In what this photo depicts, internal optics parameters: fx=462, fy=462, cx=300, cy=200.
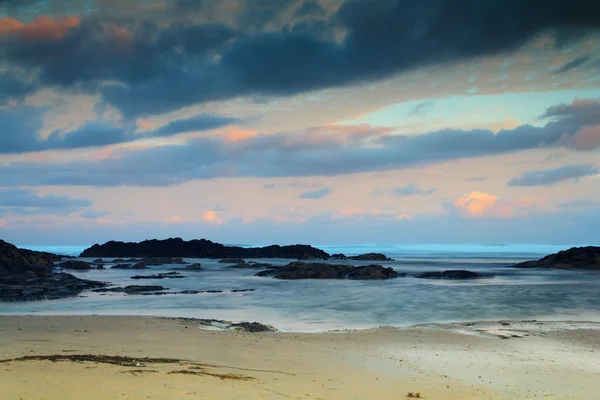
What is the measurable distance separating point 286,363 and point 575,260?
93.7 metres

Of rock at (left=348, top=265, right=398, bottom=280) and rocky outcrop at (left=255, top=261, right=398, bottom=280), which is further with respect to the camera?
rocky outcrop at (left=255, top=261, right=398, bottom=280)

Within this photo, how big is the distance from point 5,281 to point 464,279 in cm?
5887

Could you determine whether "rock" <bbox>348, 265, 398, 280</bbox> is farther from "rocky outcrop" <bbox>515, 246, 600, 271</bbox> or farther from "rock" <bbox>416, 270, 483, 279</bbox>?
"rocky outcrop" <bbox>515, 246, 600, 271</bbox>

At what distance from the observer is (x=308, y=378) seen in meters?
12.8

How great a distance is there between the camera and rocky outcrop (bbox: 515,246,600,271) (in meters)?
87.0

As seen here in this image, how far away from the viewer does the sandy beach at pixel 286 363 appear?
10906 millimetres

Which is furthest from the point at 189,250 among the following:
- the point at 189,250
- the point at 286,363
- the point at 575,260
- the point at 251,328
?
the point at 286,363

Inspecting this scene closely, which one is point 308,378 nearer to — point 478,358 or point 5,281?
point 478,358

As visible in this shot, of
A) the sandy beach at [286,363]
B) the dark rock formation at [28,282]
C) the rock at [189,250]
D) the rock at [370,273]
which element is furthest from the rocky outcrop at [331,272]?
the rock at [189,250]

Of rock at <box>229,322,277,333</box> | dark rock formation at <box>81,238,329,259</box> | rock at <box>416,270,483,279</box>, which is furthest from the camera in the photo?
dark rock formation at <box>81,238,329,259</box>

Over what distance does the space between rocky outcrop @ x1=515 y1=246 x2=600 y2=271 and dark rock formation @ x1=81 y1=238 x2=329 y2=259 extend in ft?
288

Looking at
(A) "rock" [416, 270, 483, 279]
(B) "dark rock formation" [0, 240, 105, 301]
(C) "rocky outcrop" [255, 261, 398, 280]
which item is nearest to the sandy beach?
(B) "dark rock formation" [0, 240, 105, 301]

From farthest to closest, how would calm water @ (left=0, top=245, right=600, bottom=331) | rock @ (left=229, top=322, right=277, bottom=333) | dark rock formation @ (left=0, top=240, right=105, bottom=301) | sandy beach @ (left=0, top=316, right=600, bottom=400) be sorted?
1. dark rock formation @ (left=0, top=240, right=105, bottom=301)
2. calm water @ (left=0, top=245, right=600, bottom=331)
3. rock @ (left=229, top=322, right=277, bottom=333)
4. sandy beach @ (left=0, top=316, right=600, bottom=400)

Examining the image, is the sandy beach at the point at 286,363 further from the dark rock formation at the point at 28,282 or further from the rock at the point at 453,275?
the rock at the point at 453,275
